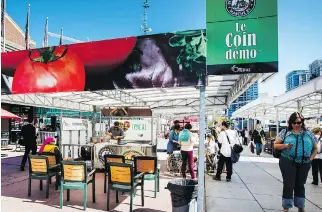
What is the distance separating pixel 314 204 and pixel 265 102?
380 inches

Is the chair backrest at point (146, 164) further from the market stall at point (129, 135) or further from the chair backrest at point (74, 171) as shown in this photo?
the market stall at point (129, 135)

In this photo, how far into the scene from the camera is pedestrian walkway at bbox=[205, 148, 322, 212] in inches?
204

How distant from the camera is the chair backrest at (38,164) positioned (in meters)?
5.73

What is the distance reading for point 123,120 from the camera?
965 centimetres

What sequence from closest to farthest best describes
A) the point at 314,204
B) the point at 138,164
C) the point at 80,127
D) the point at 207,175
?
the point at 314,204 < the point at 138,164 < the point at 207,175 < the point at 80,127

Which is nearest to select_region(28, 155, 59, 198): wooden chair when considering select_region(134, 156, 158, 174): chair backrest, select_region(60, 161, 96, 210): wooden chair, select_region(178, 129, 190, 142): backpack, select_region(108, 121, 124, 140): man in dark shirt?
select_region(60, 161, 96, 210): wooden chair

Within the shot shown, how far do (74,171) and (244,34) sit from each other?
4224 mm

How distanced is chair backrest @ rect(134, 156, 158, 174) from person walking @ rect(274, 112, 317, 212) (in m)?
2.80

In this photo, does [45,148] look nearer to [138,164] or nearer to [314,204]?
[138,164]

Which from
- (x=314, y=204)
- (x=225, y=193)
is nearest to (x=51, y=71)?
(x=225, y=193)

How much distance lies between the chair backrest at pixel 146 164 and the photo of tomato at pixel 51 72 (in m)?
2.18

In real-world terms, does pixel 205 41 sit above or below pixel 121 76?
above

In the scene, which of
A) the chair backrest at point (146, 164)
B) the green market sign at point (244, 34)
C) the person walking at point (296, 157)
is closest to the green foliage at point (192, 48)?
the green market sign at point (244, 34)

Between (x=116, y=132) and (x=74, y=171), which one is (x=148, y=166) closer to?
(x=74, y=171)
